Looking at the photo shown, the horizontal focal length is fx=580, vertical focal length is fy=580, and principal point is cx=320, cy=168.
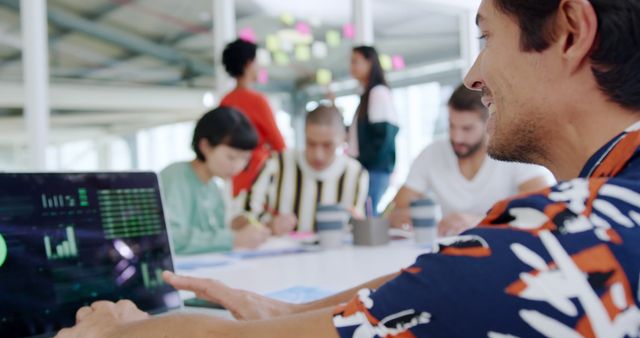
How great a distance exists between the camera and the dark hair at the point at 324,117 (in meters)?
2.71

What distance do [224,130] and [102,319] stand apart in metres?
1.47

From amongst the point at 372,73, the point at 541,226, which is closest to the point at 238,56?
the point at 372,73

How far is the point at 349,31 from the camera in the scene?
506 centimetres

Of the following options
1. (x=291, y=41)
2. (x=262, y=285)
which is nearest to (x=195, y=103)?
(x=291, y=41)

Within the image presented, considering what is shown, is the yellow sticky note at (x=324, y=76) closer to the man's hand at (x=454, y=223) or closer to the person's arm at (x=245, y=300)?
the man's hand at (x=454, y=223)

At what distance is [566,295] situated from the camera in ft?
1.50

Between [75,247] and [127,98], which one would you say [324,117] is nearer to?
[75,247]

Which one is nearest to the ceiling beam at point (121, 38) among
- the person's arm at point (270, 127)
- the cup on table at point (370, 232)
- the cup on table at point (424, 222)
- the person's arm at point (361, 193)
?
the person's arm at point (270, 127)

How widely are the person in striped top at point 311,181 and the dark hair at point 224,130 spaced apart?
44 centimetres

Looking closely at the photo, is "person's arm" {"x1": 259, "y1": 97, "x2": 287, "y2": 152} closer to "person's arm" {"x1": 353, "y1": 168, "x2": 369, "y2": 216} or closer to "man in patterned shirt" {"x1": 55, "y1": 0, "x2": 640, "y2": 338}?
"person's arm" {"x1": 353, "y1": 168, "x2": 369, "y2": 216}

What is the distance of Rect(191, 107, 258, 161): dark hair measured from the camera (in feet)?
7.35

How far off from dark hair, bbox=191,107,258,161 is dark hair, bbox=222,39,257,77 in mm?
1229

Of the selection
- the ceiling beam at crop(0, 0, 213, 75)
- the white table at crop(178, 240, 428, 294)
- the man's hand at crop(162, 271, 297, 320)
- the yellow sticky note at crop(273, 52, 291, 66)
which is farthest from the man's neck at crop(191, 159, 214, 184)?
the yellow sticky note at crop(273, 52, 291, 66)

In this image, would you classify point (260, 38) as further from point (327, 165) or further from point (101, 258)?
point (101, 258)
